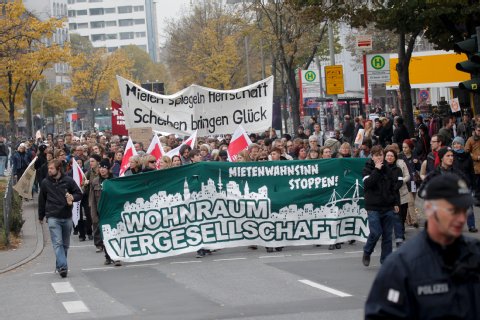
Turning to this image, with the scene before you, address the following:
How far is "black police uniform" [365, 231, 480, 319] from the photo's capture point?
192 inches

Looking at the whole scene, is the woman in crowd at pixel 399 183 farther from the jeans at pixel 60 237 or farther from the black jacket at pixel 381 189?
the jeans at pixel 60 237

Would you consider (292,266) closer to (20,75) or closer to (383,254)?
(383,254)

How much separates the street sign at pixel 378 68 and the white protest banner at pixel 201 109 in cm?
754

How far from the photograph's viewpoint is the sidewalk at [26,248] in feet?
58.9

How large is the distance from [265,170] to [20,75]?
3121 cm

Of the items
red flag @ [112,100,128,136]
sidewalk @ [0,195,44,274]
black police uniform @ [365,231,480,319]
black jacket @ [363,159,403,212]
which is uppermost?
red flag @ [112,100,128,136]

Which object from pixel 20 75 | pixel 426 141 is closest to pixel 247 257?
pixel 426 141

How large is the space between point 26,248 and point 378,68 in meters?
14.2

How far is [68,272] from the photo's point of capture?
16453mm

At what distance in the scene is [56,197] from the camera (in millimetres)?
15750

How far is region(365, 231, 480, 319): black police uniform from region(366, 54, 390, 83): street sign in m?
26.5

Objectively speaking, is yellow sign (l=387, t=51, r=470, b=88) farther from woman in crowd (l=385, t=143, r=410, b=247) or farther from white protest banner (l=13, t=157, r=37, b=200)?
woman in crowd (l=385, t=143, r=410, b=247)

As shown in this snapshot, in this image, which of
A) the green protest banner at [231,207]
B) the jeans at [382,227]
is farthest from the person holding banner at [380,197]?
the green protest banner at [231,207]

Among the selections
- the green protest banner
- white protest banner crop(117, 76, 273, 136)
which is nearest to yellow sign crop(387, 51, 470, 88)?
white protest banner crop(117, 76, 273, 136)
